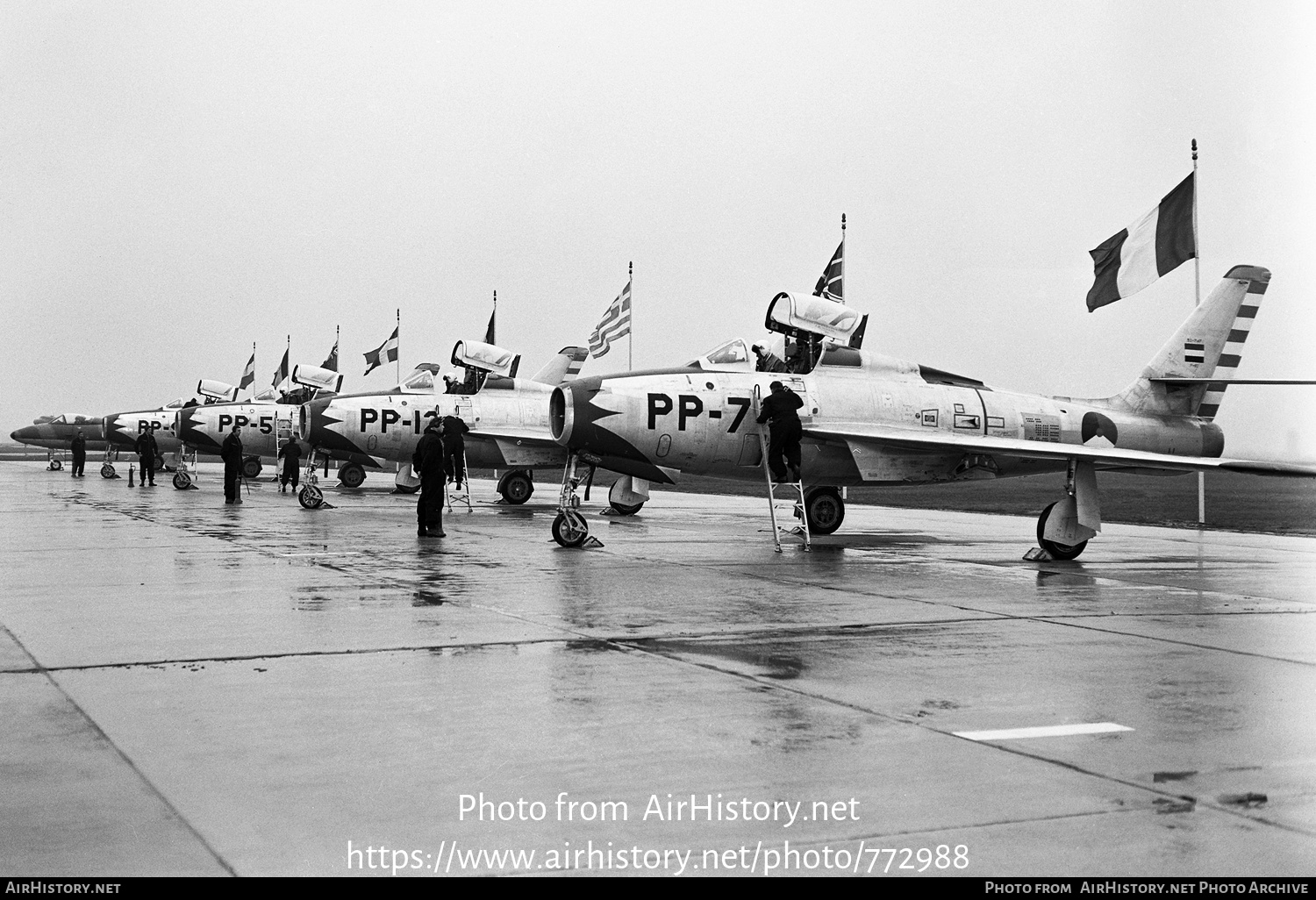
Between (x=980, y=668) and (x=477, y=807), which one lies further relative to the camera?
(x=980, y=668)

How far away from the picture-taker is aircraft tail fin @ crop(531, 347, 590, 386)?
3158cm

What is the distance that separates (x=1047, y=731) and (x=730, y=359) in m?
12.3

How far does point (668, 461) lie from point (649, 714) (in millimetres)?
11205

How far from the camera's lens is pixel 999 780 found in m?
4.61

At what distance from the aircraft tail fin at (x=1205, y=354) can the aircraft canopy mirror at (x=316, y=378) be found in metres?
26.4

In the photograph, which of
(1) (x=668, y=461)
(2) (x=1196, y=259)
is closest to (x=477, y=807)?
(1) (x=668, y=461)

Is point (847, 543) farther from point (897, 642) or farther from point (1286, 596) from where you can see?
point (897, 642)

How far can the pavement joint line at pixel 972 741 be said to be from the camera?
417 centimetres

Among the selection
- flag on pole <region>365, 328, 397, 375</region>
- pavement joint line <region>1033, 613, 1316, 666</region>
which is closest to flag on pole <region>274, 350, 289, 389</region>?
flag on pole <region>365, 328, 397, 375</region>

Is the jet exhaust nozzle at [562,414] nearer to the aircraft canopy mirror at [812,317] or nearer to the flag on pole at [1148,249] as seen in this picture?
the aircraft canopy mirror at [812,317]

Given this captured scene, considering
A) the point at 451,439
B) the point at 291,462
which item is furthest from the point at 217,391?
the point at 451,439

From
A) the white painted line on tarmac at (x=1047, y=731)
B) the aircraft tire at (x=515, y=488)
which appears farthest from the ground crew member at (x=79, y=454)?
the white painted line on tarmac at (x=1047, y=731)

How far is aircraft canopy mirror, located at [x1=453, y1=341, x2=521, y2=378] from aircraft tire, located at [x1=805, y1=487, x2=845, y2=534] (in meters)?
12.7
